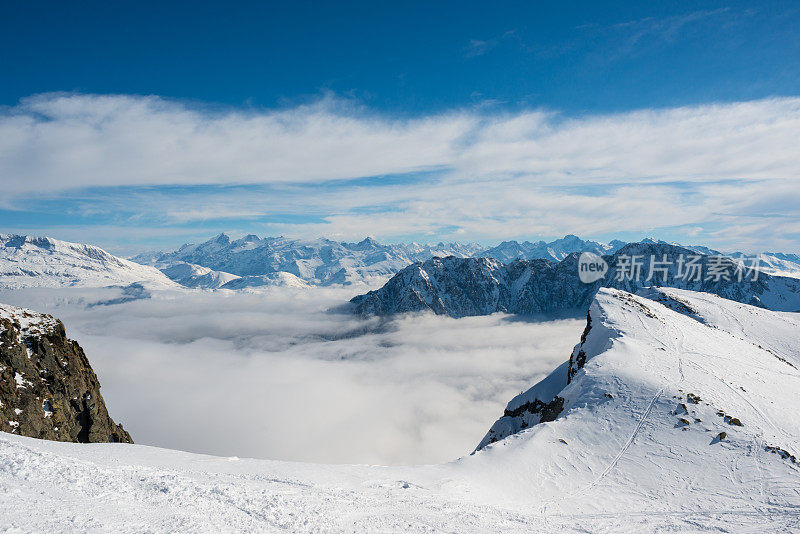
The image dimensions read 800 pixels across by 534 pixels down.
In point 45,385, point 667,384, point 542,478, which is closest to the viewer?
point 542,478

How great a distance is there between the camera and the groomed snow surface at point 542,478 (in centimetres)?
1487

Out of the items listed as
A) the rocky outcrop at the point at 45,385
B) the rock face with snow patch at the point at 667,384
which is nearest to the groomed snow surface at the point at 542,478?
the rock face with snow patch at the point at 667,384

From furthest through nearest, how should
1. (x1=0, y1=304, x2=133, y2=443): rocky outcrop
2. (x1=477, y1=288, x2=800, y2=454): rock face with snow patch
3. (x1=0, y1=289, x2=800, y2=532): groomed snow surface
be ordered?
(x1=0, y1=304, x2=133, y2=443): rocky outcrop, (x1=477, y1=288, x2=800, y2=454): rock face with snow patch, (x1=0, y1=289, x2=800, y2=532): groomed snow surface

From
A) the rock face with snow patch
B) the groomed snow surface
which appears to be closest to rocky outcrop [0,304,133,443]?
the groomed snow surface

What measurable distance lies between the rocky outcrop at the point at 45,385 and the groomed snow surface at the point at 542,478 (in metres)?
22.3

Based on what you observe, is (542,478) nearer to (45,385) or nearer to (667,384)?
(667,384)

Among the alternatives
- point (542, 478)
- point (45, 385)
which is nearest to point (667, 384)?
point (542, 478)

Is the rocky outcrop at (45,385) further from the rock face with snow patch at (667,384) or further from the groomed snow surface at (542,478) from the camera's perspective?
the rock face with snow patch at (667,384)

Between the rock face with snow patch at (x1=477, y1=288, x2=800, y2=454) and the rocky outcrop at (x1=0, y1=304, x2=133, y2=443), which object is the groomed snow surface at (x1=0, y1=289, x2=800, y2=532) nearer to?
the rock face with snow patch at (x1=477, y1=288, x2=800, y2=454)

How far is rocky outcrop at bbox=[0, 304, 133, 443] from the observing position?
116 ft

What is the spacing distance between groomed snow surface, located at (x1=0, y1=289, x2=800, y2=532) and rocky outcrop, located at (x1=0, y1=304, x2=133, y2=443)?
22.3 m

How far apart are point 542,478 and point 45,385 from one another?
5308 centimetres

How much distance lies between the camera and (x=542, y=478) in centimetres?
2814

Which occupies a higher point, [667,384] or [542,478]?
[667,384]
